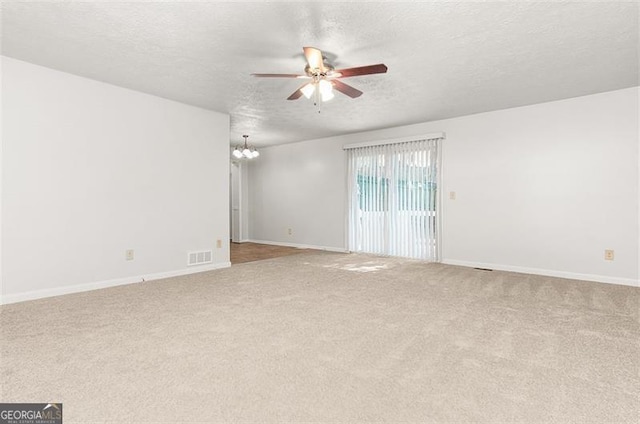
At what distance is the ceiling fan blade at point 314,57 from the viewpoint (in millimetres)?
2584

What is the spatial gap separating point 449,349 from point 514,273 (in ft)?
10.4

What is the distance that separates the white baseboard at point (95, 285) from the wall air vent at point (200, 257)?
74 mm

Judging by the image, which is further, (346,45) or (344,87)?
(344,87)

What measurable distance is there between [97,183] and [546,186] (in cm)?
592

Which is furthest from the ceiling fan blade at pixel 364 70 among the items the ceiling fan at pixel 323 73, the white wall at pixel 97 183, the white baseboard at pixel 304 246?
the white baseboard at pixel 304 246

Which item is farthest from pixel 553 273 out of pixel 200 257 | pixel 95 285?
pixel 95 285

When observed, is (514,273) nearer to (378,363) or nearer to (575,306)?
(575,306)

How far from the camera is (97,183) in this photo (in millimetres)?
3910

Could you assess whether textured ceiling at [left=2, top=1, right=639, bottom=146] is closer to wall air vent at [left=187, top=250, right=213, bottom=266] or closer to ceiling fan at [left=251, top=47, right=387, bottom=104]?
ceiling fan at [left=251, top=47, right=387, bottom=104]

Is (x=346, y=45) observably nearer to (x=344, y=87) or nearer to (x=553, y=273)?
(x=344, y=87)

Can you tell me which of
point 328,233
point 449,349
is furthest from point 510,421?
point 328,233

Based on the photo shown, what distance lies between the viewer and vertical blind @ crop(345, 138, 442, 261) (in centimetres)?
572

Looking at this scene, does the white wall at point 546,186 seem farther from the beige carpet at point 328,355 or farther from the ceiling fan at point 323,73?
the ceiling fan at point 323,73

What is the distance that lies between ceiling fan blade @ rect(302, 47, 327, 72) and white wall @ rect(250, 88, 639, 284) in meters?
3.48
